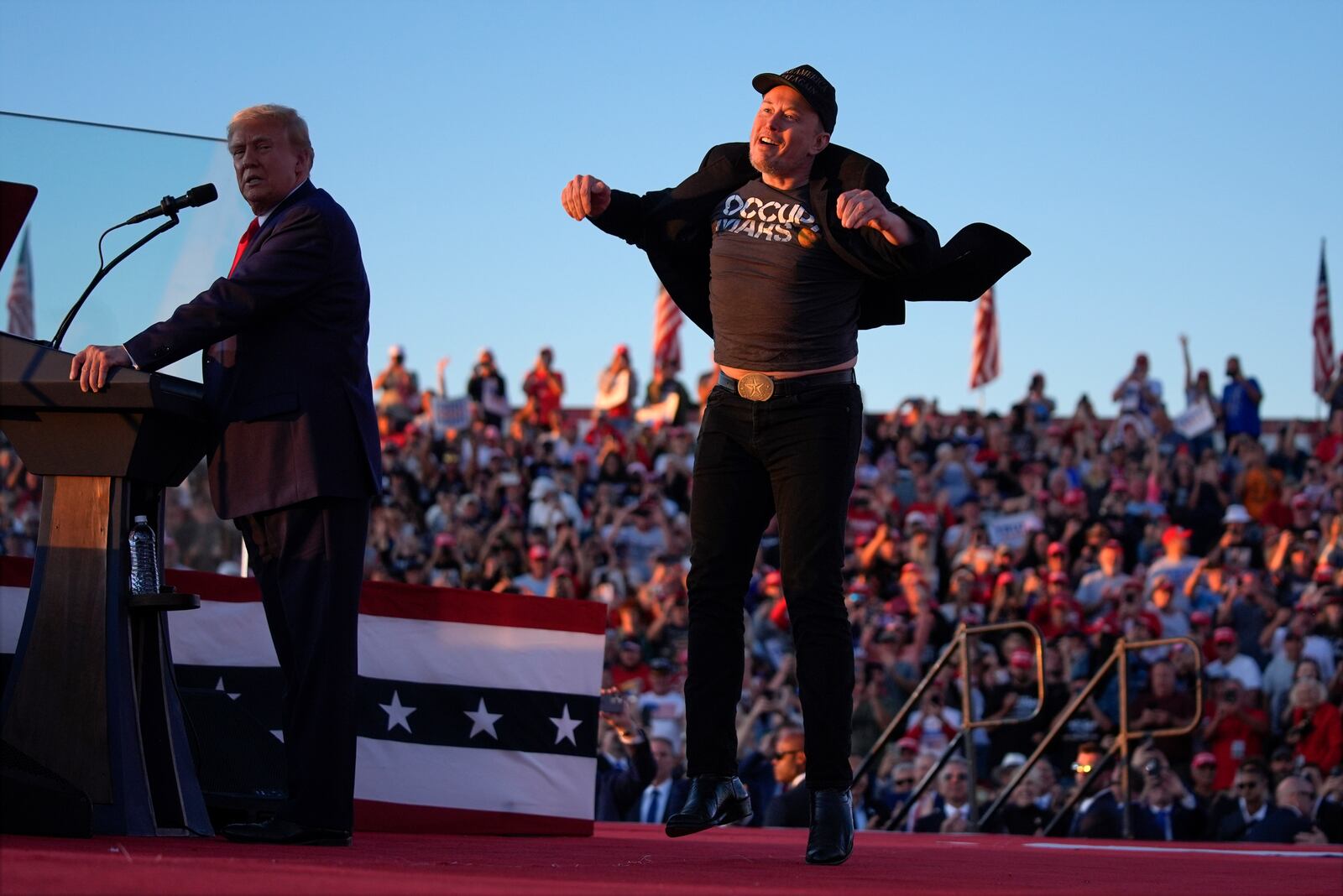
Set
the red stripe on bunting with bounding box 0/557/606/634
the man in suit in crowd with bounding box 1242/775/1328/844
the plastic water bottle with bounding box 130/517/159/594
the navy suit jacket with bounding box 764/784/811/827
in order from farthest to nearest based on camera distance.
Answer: the man in suit in crowd with bounding box 1242/775/1328/844 → the navy suit jacket with bounding box 764/784/811/827 → the red stripe on bunting with bounding box 0/557/606/634 → the plastic water bottle with bounding box 130/517/159/594

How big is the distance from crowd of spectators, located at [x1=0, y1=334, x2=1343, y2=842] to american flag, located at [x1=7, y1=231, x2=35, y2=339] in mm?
4397

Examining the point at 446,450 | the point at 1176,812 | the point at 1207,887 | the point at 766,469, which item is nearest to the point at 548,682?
the point at 766,469

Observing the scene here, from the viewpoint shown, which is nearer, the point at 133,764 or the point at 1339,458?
the point at 133,764

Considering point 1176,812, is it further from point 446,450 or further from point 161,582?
point 446,450

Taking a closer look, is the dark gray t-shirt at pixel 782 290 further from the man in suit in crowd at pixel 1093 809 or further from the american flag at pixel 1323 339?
the american flag at pixel 1323 339

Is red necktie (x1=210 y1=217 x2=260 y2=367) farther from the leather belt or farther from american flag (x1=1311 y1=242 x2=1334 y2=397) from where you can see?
american flag (x1=1311 y1=242 x2=1334 y2=397)

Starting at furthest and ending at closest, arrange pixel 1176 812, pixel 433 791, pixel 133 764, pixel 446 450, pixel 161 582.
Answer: pixel 446 450
pixel 1176 812
pixel 433 791
pixel 161 582
pixel 133 764

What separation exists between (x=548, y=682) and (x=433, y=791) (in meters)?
0.58

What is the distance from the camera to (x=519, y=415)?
19.5 metres

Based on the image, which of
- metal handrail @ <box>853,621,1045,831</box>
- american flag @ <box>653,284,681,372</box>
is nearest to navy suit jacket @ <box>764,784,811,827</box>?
metal handrail @ <box>853,621,1045,831</box>

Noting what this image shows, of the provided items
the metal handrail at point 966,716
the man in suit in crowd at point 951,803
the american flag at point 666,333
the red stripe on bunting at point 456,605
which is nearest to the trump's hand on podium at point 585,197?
the red stripe on bunting at point 456,605

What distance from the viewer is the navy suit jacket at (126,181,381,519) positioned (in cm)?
405

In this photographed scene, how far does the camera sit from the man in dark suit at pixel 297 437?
13.2 feet

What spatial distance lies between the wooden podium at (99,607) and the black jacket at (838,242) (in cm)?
121
